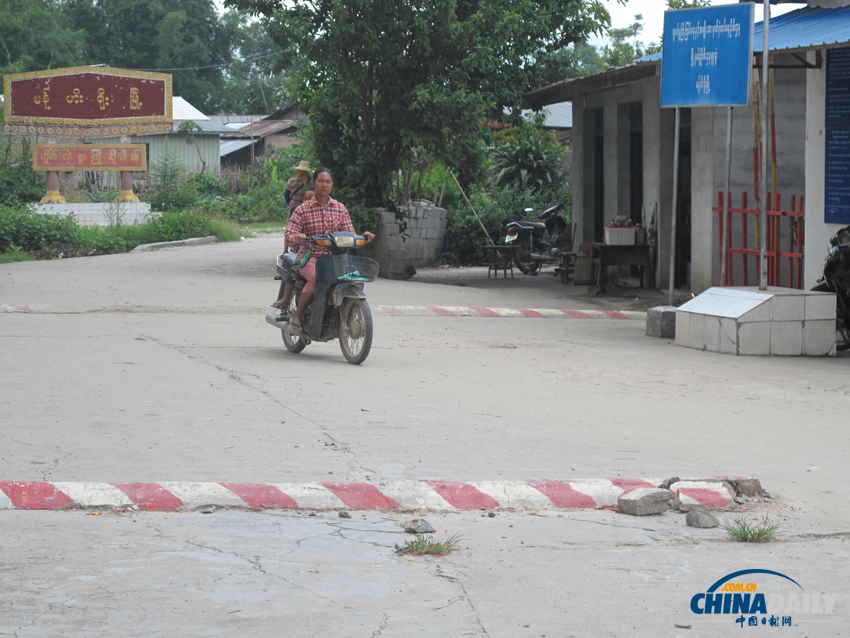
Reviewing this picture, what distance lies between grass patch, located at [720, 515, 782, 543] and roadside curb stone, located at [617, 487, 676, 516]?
0.34 meters

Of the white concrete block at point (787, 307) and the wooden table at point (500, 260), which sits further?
the wooden table at point (500, 260)

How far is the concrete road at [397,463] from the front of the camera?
362cm

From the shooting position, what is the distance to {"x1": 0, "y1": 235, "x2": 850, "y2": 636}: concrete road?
11.9ft

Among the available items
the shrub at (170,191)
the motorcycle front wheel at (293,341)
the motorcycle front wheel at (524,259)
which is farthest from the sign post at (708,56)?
the shrub at (170,191)

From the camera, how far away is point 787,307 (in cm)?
1021

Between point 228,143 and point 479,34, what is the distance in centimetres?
3557

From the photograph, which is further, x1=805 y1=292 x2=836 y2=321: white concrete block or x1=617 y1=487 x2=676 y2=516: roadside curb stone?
x1=805 y1=292 x2=836 y2=321: white concrete block

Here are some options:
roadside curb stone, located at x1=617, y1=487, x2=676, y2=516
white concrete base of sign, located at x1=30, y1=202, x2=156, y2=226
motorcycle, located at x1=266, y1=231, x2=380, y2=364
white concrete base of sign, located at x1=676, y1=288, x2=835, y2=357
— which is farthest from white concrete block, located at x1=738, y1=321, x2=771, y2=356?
white concrete base of sign, located at x1=30, y1=202, x2=156, y2=226

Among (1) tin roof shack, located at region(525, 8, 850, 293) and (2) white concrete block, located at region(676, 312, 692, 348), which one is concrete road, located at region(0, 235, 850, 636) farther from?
(1) tin roof shack, located at region(525, 8, 850, 293)

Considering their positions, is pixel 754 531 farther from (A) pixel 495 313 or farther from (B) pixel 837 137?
(A) pixel 495 313

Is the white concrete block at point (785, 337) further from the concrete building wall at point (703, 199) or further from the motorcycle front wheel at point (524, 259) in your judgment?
the motorcycle front wheel at point (524, 259)

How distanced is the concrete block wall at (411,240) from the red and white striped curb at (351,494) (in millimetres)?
13824

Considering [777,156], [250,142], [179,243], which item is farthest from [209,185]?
[777,156]

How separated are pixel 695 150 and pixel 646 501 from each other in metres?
10.7
